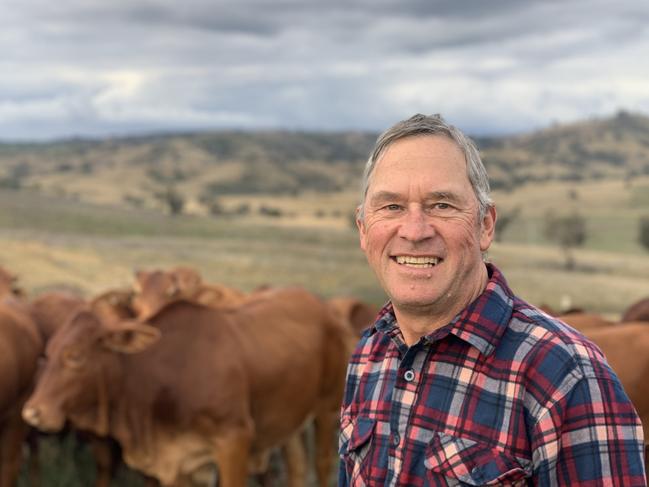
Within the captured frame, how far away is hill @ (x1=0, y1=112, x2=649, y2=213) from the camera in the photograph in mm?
89812

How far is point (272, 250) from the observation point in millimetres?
34781

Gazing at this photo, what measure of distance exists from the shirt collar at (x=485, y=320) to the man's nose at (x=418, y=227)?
0.25 metres

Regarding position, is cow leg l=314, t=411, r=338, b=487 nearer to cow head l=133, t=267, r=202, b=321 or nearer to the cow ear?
cow head l=133, t=267, r=202, b=321

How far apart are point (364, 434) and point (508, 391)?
1.84ft

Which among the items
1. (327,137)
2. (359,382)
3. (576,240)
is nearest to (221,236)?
(576,240)

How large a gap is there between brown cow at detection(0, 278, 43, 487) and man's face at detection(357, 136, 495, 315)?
16.6 ft

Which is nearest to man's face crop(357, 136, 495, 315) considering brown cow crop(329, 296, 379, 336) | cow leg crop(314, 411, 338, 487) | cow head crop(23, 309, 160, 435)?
cow head crop(23, 309, 160, 435)

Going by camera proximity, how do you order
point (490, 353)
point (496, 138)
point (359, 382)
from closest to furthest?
point (490, 353), point (359, 382), point (496, 138)

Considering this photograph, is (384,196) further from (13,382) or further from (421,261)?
(13,382)

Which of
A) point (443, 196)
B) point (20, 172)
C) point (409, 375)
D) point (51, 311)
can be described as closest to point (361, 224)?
point (443, 196)

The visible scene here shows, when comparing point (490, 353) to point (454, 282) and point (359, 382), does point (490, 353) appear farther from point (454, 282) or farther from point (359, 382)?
point (359, 382)

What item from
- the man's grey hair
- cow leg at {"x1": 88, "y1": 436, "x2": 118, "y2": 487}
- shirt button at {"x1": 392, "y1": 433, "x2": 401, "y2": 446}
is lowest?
cow leg at {"x1": 88, "y1": 436, "x2": 118, "y2": 487}

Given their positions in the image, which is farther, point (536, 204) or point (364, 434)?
point (536, 204)

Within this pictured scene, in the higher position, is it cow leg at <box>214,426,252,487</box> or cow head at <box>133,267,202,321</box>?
cow head at <box>133,267,202,321</box>
